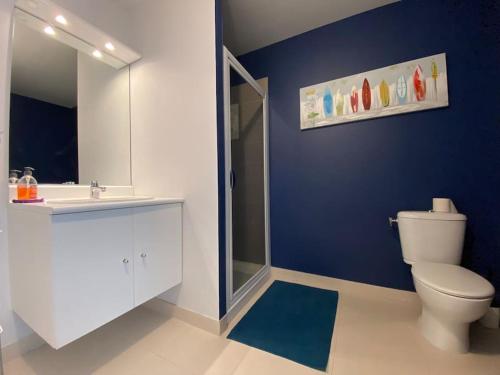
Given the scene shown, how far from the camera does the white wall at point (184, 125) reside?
4.29 ft

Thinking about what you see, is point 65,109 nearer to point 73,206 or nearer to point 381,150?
point 73,206

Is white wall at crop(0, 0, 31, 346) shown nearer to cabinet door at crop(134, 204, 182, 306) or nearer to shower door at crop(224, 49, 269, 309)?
cabinet door at crop(134, 204, 182, 306)

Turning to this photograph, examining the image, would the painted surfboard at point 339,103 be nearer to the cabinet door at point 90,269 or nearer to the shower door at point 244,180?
the shower door at point 244,180

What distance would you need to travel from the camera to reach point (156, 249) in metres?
1.25

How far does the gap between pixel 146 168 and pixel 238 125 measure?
32.6 inches

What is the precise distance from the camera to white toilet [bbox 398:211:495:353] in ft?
3.32

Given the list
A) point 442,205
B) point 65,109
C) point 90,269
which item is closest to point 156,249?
point 90,269

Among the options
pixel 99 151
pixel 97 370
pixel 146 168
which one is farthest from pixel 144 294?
pixel 99 151

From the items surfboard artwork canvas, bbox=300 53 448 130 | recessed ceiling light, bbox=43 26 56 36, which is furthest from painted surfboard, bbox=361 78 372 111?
recessed ceiling light, bbox=43 26 56 36

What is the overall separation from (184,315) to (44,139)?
150cm

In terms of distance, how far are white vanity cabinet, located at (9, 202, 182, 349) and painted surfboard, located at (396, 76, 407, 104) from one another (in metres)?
1.99

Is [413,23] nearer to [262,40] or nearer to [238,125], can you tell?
[262,40]

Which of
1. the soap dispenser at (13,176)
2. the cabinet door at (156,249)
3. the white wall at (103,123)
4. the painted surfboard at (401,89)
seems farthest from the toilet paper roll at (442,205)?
the soap dispenser at (13,176)

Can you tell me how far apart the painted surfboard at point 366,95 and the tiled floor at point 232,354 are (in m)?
1.63
